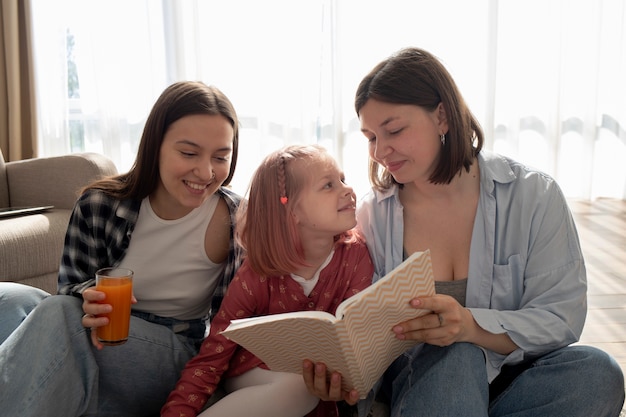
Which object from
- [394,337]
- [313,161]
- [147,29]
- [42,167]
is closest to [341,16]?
[147,29]

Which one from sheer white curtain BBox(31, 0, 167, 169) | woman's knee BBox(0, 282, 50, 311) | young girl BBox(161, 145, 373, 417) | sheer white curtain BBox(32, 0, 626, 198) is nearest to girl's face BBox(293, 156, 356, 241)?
young girl BBox(161, 145, 373, 417)

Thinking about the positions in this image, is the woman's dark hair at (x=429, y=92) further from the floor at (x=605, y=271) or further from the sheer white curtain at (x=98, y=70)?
the sheer white curtain at (x=98, y=70)

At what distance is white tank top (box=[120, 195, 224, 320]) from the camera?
1.73 metres

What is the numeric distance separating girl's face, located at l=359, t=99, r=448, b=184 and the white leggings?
0.53m

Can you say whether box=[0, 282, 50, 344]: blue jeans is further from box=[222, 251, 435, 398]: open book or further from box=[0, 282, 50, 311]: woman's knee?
box=[222, 251, 435, 398]: open book

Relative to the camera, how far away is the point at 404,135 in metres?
1.56

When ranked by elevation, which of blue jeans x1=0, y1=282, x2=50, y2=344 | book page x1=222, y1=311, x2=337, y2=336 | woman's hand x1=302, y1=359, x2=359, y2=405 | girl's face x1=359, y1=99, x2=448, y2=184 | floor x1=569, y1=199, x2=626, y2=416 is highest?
girl's face x1=359, y1=99, x2=448, y2=184

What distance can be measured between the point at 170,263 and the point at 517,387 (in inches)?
34.6

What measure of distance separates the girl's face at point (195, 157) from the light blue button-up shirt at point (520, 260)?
1.36 feet

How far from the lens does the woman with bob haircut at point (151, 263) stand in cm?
150

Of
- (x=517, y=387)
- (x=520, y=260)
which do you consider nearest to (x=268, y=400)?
(x=517, y=387)

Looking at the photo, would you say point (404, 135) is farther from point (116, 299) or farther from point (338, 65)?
point (338, 65)

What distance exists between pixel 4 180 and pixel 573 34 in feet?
11.7

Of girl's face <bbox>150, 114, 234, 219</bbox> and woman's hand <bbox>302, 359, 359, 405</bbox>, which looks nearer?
woman's hand <bbox>302, 359, 359, 405</bbox>
